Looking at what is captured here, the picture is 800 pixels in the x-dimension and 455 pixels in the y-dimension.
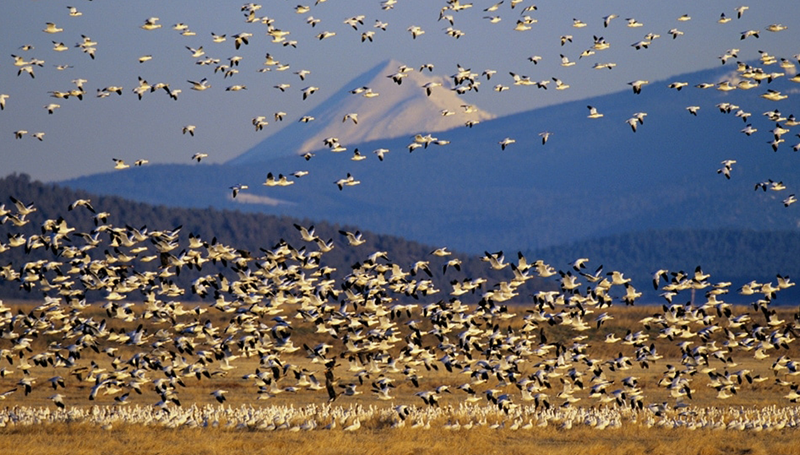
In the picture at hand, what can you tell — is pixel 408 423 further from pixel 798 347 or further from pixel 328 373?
pixel 798 347

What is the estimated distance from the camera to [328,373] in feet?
118

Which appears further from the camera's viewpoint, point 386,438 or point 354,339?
point 354,339

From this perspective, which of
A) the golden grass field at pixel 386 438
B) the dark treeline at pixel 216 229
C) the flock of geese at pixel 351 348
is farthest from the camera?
the dark treeline at pixel 216 229

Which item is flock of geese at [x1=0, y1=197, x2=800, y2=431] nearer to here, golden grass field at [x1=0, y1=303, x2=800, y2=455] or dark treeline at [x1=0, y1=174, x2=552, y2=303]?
golden grass field at [x1=0, y1=303, x2=800, y2=455]

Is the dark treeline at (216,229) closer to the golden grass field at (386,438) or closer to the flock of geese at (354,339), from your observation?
the flock of geese at (354,339)

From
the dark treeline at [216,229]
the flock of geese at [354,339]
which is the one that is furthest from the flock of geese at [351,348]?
the dark treeline at [216,229]

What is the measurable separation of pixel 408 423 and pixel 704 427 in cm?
766

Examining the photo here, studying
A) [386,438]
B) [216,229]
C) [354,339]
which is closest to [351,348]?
[354,339]

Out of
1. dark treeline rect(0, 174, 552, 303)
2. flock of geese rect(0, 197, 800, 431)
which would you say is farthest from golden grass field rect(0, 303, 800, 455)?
dark treeline rect(0, 174, 552, 303)

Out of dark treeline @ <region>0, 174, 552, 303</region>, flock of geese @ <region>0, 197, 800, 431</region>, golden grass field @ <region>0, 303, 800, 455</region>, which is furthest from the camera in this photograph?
dark treeline @ <region>0, 174, 552, 303</region>

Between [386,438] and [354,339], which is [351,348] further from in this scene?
[386,438]

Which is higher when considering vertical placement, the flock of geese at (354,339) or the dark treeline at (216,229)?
the flock of geese at (354,339)

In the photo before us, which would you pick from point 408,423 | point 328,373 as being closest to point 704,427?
point 408,423

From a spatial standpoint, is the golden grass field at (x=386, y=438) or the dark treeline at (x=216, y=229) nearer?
the golden grass field at (x=386, y=438)
